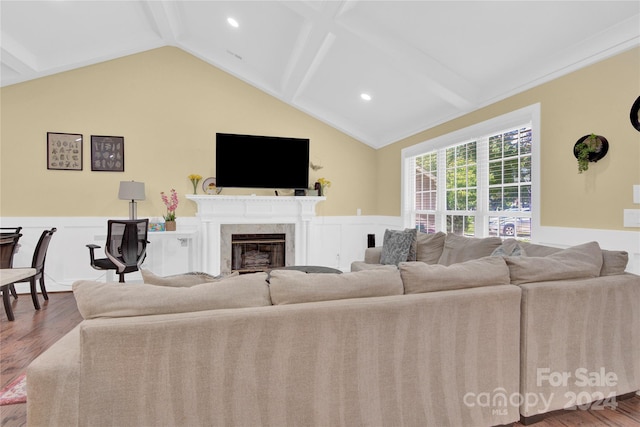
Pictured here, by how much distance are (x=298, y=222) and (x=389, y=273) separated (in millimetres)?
3887

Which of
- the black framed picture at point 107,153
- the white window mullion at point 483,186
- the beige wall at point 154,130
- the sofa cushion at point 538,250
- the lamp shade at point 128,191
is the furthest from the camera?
the black framed picture at point 107,153

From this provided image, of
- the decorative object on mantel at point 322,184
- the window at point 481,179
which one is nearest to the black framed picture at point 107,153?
the decorative object on mantel at point 322,184

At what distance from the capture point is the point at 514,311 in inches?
71.2

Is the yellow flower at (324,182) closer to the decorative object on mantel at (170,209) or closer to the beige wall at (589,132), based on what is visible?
the decorative object on mantel at (170,209)

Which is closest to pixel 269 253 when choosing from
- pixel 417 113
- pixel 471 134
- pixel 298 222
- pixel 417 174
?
pixel 298 222

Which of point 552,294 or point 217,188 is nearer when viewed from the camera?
point 552,294

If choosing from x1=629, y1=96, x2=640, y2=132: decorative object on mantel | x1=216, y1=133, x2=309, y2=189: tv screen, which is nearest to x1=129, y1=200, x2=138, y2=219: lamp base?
x1=216, y1=133, x2=309, y2=189: tv screen

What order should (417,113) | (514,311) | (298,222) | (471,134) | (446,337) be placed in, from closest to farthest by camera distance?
(446,337) → (514,311) → (471,134) → (417,113) → (298,222)

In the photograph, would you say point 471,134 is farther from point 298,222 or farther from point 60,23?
point 60,23

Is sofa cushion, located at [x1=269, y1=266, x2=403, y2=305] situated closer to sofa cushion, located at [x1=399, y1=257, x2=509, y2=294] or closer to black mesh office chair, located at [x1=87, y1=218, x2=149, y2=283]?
sofa cushion, located at [x1=399, y1=257, x2=509, y2=294]

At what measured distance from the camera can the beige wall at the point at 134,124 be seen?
467cm

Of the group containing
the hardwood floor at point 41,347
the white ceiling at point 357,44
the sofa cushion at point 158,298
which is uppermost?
the white ceiling at point 357,44

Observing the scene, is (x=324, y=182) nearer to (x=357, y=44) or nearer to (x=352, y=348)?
(x=357, y=44)

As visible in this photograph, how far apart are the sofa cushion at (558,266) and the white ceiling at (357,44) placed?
152 centimetres
